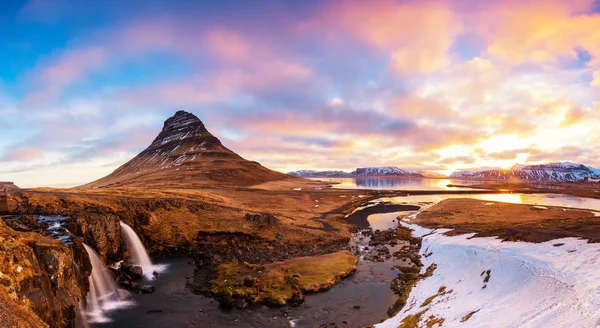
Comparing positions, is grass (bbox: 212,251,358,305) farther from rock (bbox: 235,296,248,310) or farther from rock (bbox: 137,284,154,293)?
rock (bbox: 137,284,154,293)

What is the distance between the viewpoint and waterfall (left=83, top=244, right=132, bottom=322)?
1102 inches

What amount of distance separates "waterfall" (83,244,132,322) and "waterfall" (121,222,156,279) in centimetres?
557

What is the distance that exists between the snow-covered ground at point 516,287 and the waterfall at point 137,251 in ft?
102

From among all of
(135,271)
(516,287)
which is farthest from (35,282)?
(516,287)

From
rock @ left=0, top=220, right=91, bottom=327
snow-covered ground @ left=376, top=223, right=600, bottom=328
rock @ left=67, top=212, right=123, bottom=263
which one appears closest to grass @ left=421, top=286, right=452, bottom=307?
snow-covered ground @ left=376, top=223, right=600, bottom=328

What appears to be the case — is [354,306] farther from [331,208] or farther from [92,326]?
[331,208]

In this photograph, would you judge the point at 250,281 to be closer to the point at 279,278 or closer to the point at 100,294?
the point at 279,278

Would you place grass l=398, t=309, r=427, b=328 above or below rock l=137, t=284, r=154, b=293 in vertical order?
above

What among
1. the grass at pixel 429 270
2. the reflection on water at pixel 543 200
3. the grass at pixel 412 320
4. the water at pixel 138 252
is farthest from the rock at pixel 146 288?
the reflection on water at pixel 543 200

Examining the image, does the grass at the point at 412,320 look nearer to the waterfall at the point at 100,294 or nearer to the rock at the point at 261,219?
the waterfall at the point at 100,294

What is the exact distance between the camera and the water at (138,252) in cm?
4012

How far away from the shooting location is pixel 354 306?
31.4 m

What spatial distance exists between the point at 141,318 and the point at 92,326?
3.80 metres

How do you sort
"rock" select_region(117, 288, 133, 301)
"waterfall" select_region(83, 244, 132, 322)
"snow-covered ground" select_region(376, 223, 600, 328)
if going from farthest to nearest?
"rock" select_region(117, 288, 133, 301) < "waterfall" select_region(83, 244, 132, 322) < "snow-covered ground" select_region(376, 223, 600, 328)
